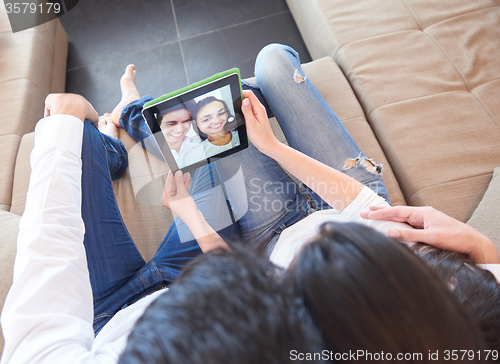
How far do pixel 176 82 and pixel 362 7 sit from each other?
1.00 m

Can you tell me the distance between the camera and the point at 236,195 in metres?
0.92

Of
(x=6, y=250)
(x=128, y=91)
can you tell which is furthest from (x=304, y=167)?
(x=128, y=91)

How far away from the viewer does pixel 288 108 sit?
3.20 ft

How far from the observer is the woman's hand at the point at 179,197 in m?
0.87

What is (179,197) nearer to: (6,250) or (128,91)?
(6,250)

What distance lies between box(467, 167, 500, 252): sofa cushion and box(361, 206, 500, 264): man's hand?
0.52ft

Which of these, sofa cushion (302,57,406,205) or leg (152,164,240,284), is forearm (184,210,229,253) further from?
sofa cushion (302,57,406,205)

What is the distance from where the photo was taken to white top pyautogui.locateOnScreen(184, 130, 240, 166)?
867mm

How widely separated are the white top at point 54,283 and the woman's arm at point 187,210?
203mm

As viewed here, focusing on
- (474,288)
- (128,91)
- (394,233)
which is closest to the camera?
(474,288)

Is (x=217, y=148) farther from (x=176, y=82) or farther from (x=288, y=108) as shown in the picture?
(x=176, y=82)

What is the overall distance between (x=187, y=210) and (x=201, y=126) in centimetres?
24

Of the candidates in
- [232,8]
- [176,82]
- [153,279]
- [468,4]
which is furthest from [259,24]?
[153,279]

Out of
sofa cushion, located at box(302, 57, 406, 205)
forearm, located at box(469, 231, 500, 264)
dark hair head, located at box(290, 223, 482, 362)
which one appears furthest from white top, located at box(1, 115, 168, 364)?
sofa cushion, located at box(302, 57, 406, 205)
